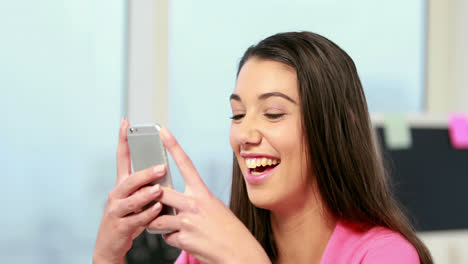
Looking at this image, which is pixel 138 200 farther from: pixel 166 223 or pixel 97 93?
pixel 97 93

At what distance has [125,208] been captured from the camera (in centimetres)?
82

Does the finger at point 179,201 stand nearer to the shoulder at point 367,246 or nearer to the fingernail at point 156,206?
the fingernail at point 156,206

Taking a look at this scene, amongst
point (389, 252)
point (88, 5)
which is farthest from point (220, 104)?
point (389, 252)

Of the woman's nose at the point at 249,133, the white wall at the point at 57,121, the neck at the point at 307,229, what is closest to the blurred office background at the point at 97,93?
the white wall at the point at 57,121

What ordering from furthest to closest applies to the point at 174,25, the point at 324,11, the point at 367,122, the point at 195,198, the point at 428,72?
1. the point at 428,72
2. the point at 324,11
3. the point at 174,25
4. the point at 367,122
5. the point at 195,198

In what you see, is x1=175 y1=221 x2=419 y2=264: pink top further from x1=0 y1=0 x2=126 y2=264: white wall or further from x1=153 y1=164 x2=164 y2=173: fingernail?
x1=0 y1=0 x2=126 y2=264: white wall

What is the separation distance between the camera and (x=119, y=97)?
1.88 meters

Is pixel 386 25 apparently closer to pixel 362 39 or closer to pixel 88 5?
pixel 362 39

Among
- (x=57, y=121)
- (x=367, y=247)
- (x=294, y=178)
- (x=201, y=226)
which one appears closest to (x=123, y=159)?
(x=201, y=226)

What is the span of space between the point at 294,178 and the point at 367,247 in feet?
0.61

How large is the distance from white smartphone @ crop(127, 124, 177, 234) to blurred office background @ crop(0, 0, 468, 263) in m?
0.76

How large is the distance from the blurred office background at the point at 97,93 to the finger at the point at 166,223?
2.56 ft

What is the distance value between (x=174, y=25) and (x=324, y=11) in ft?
2.35

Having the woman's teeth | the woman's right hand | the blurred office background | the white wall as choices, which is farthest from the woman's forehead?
the white wall
